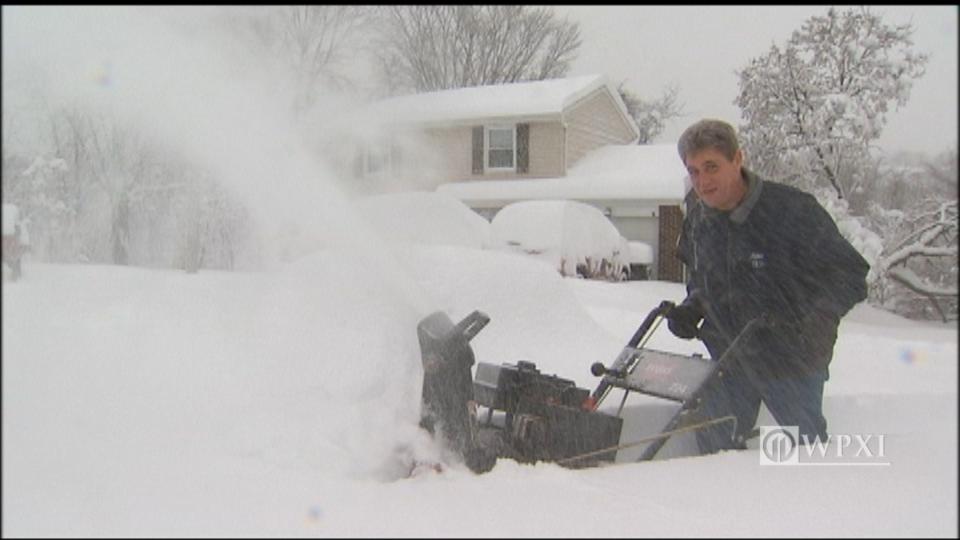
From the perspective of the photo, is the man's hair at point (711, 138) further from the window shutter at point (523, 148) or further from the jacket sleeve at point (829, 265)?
the window shutter at point (523, 148)

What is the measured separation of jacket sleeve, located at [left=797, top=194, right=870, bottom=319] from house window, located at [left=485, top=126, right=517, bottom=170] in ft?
13.6

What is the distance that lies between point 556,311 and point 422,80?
1516 millimetres

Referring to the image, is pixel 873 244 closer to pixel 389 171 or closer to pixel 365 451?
pixel 389 171

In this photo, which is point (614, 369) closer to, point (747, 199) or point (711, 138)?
point (747, 199)

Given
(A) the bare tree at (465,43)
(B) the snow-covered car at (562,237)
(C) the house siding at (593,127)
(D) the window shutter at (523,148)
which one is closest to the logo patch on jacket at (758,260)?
(A) the bare tree at (465,43)

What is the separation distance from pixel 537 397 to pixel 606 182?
5432 millimetres

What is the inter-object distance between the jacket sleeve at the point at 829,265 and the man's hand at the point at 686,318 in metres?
0.47

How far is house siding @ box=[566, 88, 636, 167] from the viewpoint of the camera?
8.21 m

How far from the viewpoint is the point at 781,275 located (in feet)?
8.80

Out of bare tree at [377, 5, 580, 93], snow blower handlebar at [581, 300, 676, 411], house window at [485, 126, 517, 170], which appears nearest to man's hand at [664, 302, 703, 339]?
snow blower handlebar at [581, 300, 676, 411]

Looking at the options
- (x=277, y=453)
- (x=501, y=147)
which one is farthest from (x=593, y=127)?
(x=277, y=453)

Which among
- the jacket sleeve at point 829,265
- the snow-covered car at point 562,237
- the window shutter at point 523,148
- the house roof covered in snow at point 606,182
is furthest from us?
the window shutter at point 523,148

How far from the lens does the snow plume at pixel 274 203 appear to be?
73.4 inches

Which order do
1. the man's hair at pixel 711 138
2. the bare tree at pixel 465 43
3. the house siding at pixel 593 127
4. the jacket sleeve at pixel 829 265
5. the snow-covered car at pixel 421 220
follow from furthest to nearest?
the house siding at pixel 593 127
the snow-covered car at pixel 421 220
the bare tree at pixel 465 43
the man's hair at pixel 711 138
the jacket sleeve at pixel 829 265
